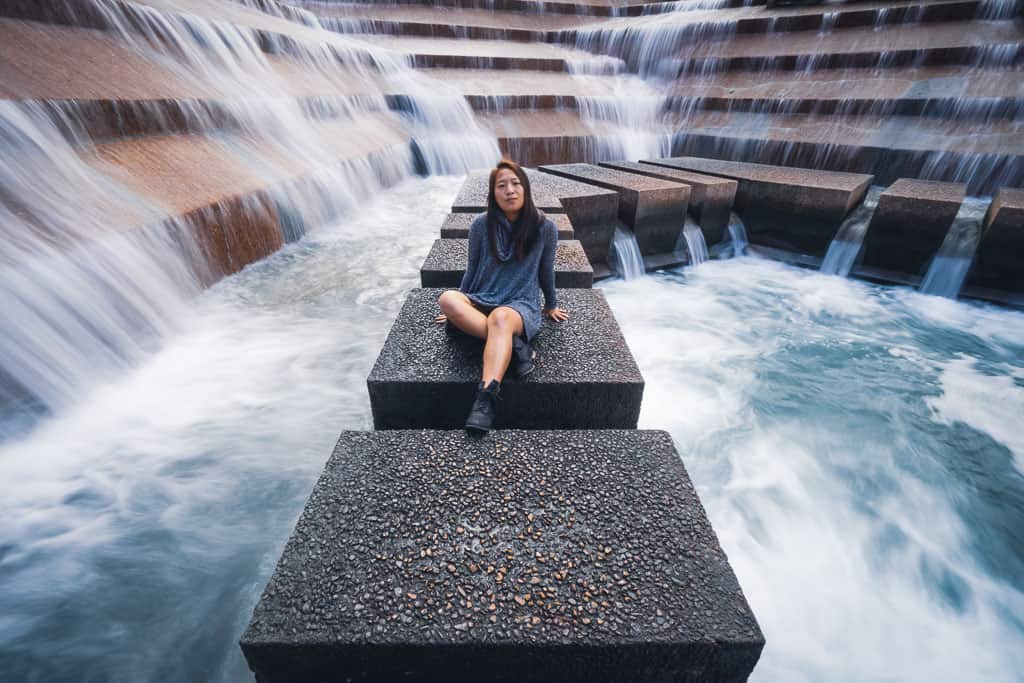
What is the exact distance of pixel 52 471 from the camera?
2.51 meters

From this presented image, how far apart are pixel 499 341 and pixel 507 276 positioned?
0.58m

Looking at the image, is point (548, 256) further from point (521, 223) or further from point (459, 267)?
point (459, 267)

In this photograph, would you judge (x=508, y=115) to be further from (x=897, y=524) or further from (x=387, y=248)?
(x=897, y=524)

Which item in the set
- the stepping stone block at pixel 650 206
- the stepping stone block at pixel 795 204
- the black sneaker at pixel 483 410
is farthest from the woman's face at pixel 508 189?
the stepping stone block at pixel 795 204

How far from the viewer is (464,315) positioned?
101 inches

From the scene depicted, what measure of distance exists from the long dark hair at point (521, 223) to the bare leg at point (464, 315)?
0.38 m

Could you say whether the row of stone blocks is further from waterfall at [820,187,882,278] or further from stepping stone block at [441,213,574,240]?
waterfall at [820,187,882,278]

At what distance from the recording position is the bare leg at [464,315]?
99.7 inches

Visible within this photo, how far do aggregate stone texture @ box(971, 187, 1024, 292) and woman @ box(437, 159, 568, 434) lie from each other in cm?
551

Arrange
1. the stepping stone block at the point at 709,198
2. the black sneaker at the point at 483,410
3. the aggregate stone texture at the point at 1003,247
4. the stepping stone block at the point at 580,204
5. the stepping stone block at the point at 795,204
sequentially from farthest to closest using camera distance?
the stepping stone block at the point at 709,198, the stepping stone block at the point at 795,204, the stepping stone block at the point at 580,204, the aggregate stone texture at the point at 1003,247, the black sneaker at the point at 483,410

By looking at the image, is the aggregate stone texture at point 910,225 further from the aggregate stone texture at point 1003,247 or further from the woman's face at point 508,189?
the woman's face at point 508,189

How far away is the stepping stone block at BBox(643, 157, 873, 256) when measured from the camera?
5930 millimetres

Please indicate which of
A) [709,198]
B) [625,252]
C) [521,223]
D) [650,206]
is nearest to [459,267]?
[521,223]

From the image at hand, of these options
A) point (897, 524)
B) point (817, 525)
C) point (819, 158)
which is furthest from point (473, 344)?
point (819, 158)
